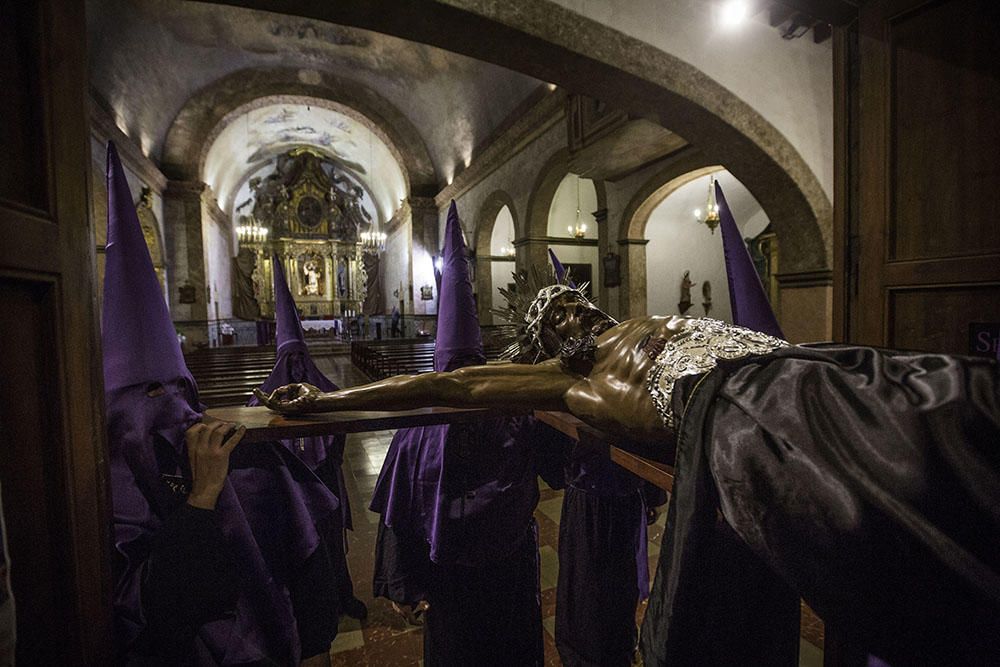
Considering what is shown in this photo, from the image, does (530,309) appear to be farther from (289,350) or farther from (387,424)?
(289,350)

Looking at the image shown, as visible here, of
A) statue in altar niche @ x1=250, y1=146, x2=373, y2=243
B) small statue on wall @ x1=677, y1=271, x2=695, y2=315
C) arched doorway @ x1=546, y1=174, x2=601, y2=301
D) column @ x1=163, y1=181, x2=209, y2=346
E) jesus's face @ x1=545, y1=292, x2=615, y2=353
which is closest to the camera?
jesus's face @ x1=545, y1=292, x2=615, y2=353

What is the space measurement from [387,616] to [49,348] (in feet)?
6.99

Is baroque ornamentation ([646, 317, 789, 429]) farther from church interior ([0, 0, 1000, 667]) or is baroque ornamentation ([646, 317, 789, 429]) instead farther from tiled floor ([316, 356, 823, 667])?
tiled floor ([316, 356, 823, 667])

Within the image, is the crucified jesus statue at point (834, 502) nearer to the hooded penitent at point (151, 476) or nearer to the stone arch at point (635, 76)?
the hooded penitent at point (151, 476)

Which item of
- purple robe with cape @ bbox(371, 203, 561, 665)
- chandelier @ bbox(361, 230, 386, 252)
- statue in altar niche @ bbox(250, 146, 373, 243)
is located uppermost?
statue in altar niche @ bbox(250, 146, 373, 243)

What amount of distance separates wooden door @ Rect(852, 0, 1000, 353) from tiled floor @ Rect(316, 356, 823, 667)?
4.96 feet

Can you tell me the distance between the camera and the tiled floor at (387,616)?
2.10m

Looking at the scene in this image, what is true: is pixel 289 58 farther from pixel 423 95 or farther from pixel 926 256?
pixel 926 256

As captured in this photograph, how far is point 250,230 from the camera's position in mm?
18906

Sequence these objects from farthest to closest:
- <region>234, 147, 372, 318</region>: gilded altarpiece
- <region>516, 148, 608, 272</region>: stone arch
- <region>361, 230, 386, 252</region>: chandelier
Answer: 1. <region>234, 147, 372, 318</region>: gilded altarpiece
2. <region>361, 230, 386, 252</region>: chandelier
3. <region>516, 148, 608, 272</region>: stone arch

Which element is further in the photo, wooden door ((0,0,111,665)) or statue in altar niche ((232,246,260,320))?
statue in altar niche ((232,246,260,320))

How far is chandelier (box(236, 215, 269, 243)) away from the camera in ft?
62.3

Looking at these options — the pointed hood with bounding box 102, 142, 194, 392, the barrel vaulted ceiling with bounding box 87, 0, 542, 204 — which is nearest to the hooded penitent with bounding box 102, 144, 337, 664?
the pointed hood with bounding box 102, 142, 194, 392

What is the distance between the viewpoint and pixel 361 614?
7.63ft
